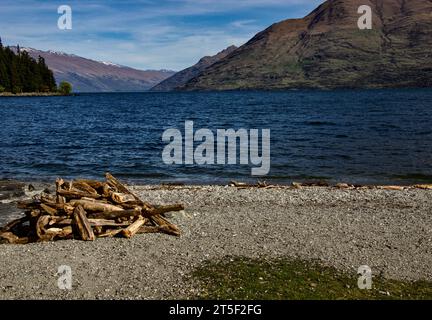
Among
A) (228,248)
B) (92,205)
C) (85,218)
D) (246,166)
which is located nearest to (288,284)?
(228,248)

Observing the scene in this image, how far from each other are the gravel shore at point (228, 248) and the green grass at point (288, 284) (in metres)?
0.52

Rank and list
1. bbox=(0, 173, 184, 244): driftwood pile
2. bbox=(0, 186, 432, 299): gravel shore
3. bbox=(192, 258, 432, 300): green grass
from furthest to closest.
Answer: bbox=(0, 173, 184, 244): driftwood pile → bbox=(0, 186, 432, 299): gravel shore → bbox=(192, 258, 432, 300): green grass

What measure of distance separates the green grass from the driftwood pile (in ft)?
13.5

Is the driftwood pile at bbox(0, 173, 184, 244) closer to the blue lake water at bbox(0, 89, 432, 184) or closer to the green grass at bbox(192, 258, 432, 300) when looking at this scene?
the green grass at bbox(192, 258, 432, 300)

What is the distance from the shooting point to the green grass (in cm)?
1201

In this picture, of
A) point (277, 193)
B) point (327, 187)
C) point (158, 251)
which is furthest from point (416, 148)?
point (158, 251)

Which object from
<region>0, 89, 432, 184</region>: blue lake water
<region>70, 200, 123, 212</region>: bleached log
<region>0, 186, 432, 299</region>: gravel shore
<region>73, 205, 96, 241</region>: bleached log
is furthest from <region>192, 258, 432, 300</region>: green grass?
<region>0, 89, 432, 184</region>: blue lake water

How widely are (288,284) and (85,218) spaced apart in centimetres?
796

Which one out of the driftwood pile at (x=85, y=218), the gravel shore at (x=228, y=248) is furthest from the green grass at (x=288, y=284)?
the driftwood pile at (x=85, y=218)

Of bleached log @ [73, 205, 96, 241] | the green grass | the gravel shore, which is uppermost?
bleached log @ [73, 205, 96, 241]

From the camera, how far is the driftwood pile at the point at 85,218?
16906 millimetres

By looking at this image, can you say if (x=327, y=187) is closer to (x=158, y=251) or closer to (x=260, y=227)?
(x=260, y=227)

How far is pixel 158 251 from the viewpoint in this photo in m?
15.5

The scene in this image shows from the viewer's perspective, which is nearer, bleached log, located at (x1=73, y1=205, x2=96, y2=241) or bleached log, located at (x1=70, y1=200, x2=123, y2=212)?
bleached log, located at (x1=73, y1=205, x2=96, y2=241)
